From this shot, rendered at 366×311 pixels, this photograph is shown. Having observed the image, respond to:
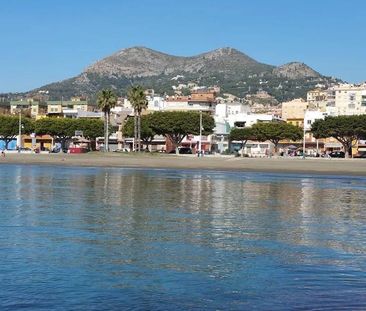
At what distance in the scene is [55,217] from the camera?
90.3 feet

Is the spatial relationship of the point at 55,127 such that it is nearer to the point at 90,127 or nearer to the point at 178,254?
the point at 90,127

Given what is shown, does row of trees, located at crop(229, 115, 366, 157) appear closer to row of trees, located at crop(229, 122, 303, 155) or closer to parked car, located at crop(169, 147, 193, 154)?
row of trees, located at crop(229, 122, 303, 155)

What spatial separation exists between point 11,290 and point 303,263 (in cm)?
814

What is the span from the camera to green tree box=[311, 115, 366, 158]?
123250mm

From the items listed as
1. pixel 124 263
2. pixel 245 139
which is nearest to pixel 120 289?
pixel 124 263

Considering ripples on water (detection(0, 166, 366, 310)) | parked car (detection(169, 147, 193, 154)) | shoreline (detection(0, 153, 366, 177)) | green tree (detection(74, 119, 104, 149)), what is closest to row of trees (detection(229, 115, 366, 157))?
parked car (detection(169, 147, 193, 154))

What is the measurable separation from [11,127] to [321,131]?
209 feet

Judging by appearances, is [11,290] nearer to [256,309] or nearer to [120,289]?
[120,289]

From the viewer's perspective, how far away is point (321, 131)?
129m

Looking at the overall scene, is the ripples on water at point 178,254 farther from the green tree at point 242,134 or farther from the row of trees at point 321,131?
the green tree at point 242,134

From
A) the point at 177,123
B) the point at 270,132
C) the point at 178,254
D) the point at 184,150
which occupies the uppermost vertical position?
the point at 177,123

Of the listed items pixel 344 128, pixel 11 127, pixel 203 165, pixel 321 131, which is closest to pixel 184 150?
pixel 321 131

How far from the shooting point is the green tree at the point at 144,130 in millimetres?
132625

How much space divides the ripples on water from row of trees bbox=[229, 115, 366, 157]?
90.5m
